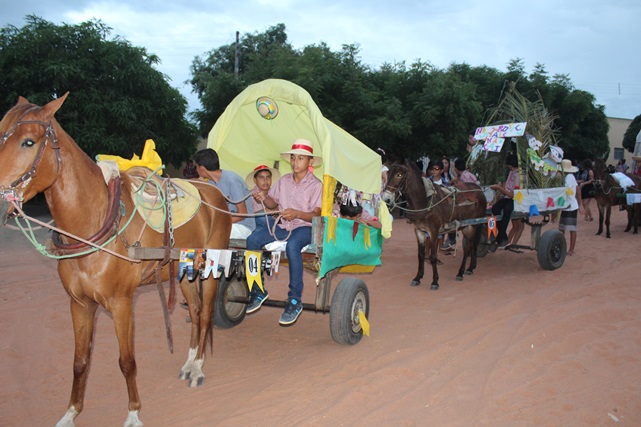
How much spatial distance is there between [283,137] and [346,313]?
8.39 ft

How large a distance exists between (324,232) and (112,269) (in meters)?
2.06

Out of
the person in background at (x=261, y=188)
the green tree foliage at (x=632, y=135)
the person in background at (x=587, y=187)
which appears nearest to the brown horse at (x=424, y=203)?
the person in background at (x=261, y=188)

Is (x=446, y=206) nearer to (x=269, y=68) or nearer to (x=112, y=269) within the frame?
(x=112, y=269)

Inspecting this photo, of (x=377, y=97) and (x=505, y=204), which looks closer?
(x=505, y=204)

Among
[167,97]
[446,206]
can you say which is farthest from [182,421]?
[167,97]

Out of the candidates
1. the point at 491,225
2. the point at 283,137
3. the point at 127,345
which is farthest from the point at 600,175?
the point at 127,345

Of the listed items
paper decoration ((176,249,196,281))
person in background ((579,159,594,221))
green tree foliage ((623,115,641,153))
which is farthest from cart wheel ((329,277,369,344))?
green tree foliage ((623,115,641,153))

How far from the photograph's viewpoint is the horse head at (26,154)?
318 centimetres

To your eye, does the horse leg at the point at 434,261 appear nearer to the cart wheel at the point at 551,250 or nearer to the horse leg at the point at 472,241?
the horse leg at the point at 472,241

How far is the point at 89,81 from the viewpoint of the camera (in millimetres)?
15125

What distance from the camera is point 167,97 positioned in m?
16.9

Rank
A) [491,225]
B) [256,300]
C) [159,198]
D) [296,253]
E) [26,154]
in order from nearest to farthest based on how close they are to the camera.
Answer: [26,154]
[159,198]
[296,253]
[256,300]
[491,225]

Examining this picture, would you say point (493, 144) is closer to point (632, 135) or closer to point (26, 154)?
point (26, 154)

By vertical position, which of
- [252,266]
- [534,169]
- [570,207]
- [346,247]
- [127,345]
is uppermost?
[534,169]
